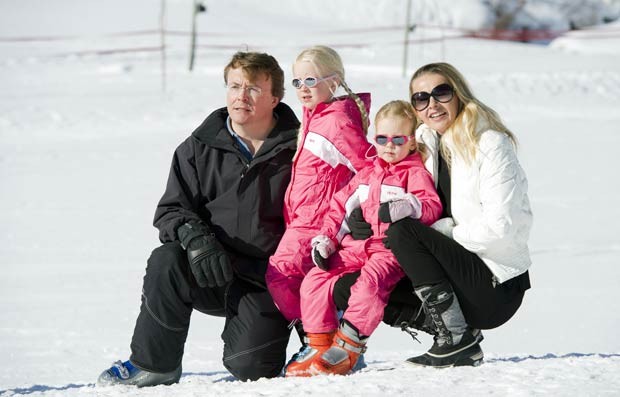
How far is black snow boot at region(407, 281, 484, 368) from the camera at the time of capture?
2.93m

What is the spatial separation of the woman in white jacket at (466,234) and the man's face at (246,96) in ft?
2.14

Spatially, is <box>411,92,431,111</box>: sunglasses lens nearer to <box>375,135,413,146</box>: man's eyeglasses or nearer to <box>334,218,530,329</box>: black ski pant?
<box>375,135,413,146</box>: man's eyeglasses

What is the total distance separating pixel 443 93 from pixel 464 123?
131 mm

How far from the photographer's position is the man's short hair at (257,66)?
3373 millimetres

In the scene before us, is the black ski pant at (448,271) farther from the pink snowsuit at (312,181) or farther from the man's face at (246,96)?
the man's face at (246,96)

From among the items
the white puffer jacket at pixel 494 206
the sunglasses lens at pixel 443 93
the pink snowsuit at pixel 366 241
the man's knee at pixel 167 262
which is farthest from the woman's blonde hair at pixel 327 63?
the man's knee at pixel 167 262

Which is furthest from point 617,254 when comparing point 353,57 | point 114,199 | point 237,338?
point 353,57

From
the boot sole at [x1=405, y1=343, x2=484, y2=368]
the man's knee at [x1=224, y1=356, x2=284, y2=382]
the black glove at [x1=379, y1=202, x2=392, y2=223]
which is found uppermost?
the black glove at [x1=379, y1=202, x2=392, y2=223]

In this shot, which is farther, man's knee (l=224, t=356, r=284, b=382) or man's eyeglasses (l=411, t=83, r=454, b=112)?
man's knee (l=224, t=356, r=284, b=382)

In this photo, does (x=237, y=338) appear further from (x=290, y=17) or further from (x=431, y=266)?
(x=290, y=17)

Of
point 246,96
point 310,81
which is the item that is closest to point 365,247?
point 310,81

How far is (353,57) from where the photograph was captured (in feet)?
52.4

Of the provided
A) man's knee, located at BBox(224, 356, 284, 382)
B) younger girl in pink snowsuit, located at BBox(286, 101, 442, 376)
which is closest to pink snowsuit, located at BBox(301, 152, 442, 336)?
younger girl in pink snowsuit, located at BBox(286, 101, 442, 376)

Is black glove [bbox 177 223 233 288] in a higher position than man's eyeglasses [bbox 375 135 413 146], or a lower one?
lower
